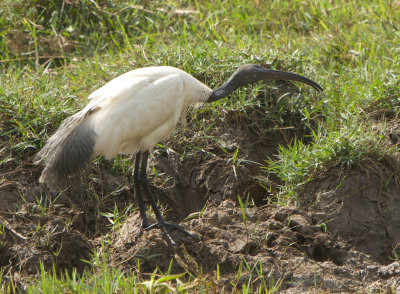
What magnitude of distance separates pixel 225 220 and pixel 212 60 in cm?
185

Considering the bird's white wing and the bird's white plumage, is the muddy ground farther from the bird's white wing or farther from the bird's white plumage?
the bird's white wing

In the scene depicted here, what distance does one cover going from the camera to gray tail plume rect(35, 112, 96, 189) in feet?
15.4

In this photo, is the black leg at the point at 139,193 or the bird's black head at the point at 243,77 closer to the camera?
the black leg at the point at 139,193

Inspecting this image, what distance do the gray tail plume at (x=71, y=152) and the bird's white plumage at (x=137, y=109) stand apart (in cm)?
5

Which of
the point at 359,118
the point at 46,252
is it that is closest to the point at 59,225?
the point at 46,252

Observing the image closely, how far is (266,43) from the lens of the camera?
7090 millimetres

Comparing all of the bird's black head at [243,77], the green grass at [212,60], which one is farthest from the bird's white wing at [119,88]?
the green grass at [212,60]

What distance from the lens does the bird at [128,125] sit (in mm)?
4715

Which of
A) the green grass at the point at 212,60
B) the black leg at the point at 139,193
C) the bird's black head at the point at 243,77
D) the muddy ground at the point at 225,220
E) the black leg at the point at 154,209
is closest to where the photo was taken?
the muddy ground at the point at 225,220

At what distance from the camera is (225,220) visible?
496cm

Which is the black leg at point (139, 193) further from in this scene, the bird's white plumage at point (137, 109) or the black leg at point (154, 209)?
the bird's white plumage at point (137, 109)

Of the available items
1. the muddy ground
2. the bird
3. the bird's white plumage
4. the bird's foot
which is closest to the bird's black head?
the bird

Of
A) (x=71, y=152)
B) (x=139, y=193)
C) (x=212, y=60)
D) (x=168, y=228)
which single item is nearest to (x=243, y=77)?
(x=212, y=60)

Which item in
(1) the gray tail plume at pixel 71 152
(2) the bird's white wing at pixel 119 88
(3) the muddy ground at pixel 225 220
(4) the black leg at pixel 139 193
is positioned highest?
(2) the bird's white wing at pixel 119 88
